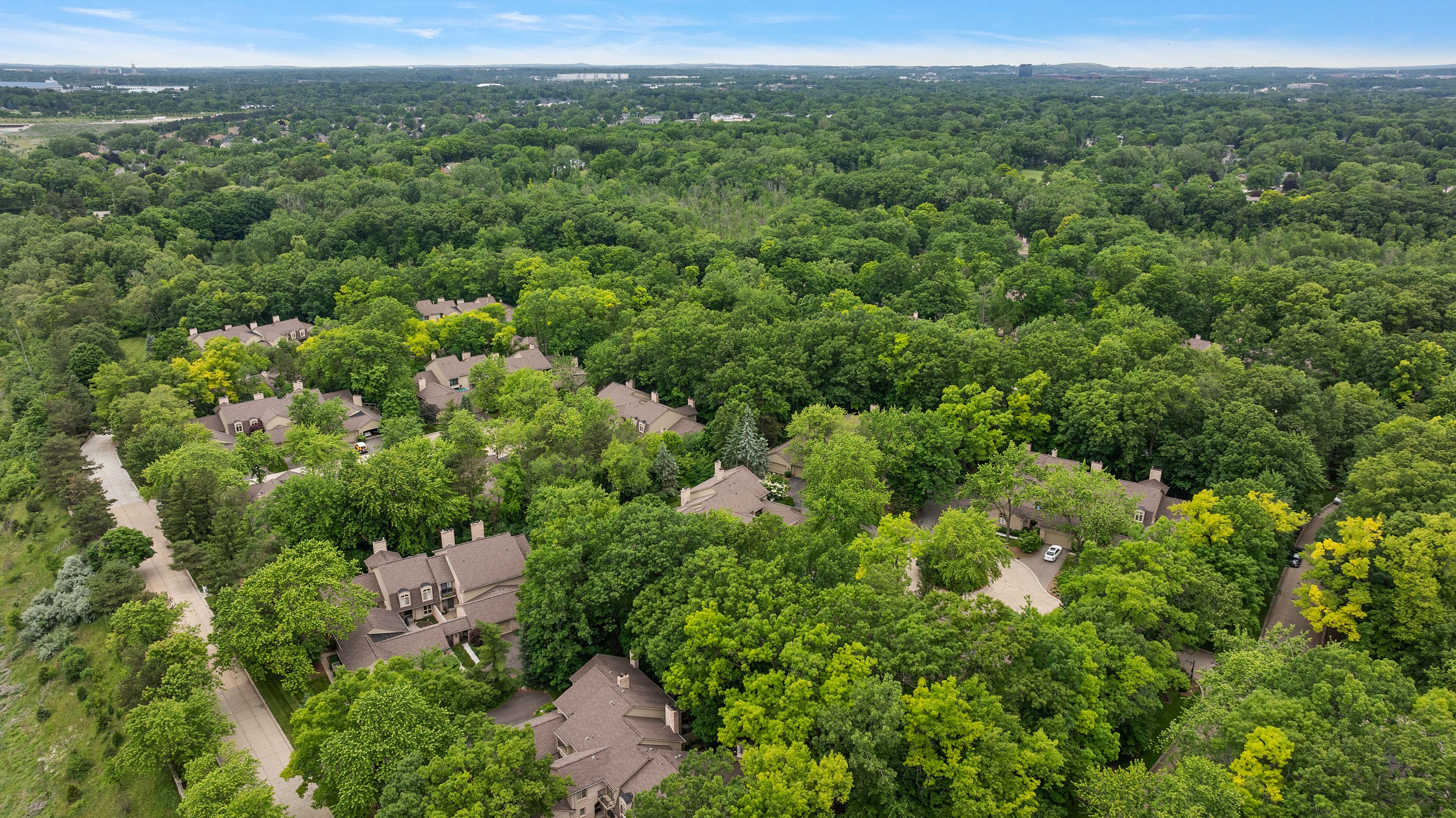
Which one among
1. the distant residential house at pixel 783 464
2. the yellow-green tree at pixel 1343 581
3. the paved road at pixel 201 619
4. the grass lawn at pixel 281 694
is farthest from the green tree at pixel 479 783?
the yellow-green tree at pixel 1343 581

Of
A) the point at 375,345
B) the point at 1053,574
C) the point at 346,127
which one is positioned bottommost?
the point at 1053,574

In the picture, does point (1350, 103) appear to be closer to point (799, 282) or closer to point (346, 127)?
point (799, 282)

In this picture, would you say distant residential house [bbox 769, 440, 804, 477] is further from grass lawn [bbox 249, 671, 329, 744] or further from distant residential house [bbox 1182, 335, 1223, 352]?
distant residential house [bbox 1182, 335, 1223, 352]

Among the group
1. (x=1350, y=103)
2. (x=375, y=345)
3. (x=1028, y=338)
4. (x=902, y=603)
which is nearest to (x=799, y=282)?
(x=1028, y=338)

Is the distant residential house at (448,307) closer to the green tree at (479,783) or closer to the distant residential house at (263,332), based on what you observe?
the distant residential house at (263,332)

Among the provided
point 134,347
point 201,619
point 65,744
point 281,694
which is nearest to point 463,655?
point 281,694

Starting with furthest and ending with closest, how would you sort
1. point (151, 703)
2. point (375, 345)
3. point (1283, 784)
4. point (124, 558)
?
1. point (375, 345)
2. point (124, 558)
3. point (151, 703)
4. point (1283, 784)

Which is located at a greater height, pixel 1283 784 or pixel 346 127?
pixel 346 127
